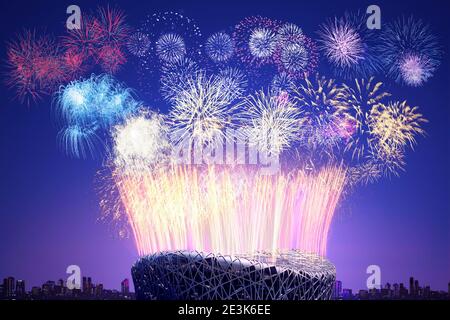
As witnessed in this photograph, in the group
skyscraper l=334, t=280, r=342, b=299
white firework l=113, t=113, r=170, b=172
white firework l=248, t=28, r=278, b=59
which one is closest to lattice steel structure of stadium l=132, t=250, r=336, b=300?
skyscraper l=334, t=280, r=342, b=299

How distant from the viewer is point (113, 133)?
116 feet

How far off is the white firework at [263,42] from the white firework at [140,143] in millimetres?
5333

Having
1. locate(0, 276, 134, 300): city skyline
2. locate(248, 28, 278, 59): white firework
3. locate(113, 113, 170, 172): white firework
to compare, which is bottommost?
locate(0, 276, 134, 300): city skyline

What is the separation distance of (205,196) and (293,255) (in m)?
5.38

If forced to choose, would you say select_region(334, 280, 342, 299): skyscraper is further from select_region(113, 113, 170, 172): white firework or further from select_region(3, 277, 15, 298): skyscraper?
select_region(3, 277, 15, 298): skyscraper

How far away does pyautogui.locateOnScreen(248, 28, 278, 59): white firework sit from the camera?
35656 mm

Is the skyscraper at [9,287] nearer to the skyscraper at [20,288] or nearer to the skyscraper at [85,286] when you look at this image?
the skyscraper at [20,288]

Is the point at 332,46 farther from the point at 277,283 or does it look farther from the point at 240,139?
the point at 277,283

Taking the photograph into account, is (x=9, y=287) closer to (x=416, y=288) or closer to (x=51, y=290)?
(x=51, y=290)

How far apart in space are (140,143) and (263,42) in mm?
7324

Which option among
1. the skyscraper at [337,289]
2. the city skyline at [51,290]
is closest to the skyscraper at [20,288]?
the city skyline at [51,290]

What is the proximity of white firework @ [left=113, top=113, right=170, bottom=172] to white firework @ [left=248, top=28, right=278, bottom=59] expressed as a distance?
533cm

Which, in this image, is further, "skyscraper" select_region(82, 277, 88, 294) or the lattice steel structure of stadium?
the lattice steel structure of stadium
